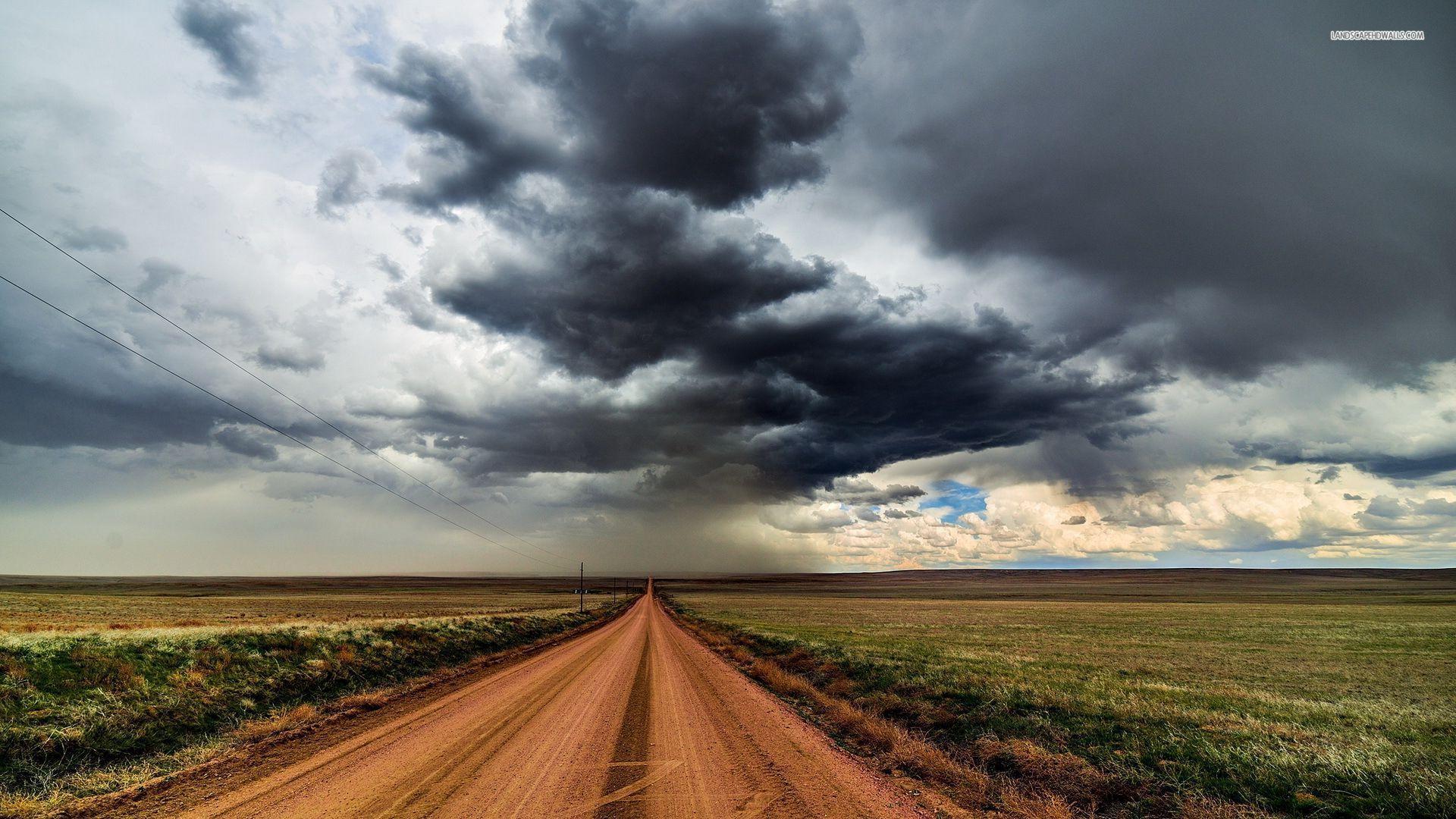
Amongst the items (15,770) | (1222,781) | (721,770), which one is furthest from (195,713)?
(1222,781)

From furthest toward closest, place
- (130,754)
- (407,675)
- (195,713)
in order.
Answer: (407,675), (195,713), (130,754)

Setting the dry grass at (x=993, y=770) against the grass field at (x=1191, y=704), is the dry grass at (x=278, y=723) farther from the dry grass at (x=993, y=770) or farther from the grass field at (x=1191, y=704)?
the grass field at (x=1191, y=704)

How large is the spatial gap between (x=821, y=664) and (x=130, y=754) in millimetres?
17646

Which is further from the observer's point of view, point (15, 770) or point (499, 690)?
point (499, 690)

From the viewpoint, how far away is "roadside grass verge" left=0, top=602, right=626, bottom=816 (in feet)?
31.4

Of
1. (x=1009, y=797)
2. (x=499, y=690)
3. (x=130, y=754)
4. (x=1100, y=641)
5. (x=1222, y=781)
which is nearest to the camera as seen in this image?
(x=1009, y=797)

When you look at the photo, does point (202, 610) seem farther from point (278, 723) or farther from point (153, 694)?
point (278, 723)

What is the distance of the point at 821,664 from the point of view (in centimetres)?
2164

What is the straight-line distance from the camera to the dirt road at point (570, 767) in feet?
26.1

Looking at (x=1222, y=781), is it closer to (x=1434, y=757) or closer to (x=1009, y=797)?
(x=1009, y=797)

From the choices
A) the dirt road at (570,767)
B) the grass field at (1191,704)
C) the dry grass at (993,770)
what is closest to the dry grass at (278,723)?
the dirt road at (570,767)

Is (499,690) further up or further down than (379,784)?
further down

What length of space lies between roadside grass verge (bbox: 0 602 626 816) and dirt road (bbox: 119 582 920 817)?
5.84 feet

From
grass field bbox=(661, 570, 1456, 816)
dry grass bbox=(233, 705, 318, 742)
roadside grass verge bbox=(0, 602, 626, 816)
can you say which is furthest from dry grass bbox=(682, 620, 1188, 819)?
roadside grass verge bbox=(0, 602, 626, 816)
